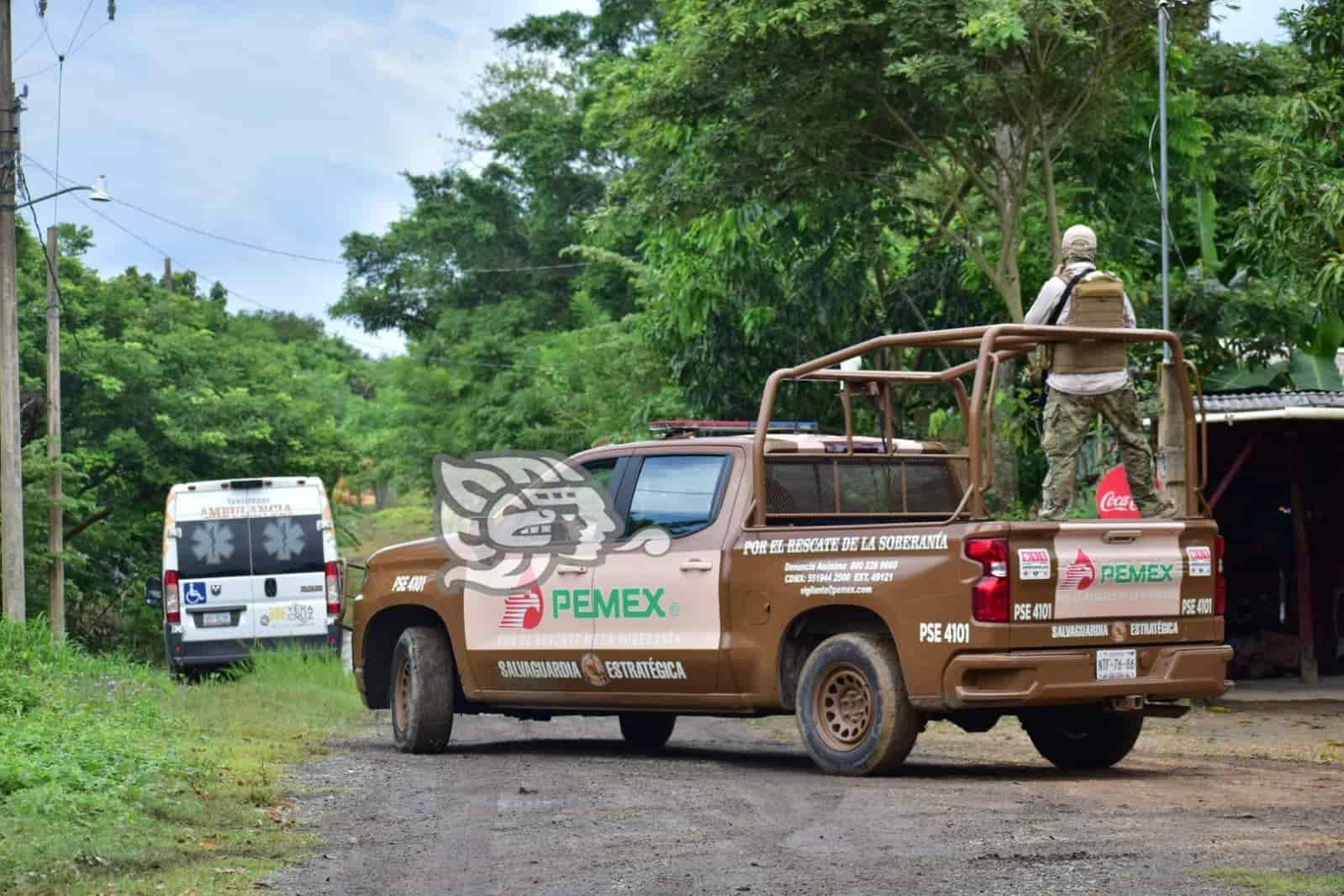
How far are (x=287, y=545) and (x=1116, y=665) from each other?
1363cm

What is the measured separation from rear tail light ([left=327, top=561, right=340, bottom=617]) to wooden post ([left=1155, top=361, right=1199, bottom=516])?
12.8 m

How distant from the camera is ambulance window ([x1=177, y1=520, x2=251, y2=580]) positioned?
21656 mm

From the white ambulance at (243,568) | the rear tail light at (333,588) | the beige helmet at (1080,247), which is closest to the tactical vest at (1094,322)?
the beige helmet at (1080,247)

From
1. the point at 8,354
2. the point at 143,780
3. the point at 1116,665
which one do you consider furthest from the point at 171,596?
the point at 1116,665

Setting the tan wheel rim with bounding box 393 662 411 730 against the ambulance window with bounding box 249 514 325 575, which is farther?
the ambulance window with bounding box 249 514 325 575

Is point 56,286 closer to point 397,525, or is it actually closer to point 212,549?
point 212,549

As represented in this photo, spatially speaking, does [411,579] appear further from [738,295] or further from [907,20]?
[738,295]

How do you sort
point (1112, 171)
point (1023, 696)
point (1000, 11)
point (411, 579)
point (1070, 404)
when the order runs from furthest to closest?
point (1112, 171)
point (1000, 11)
point (411, 579)
point (1070, 404)
point (1023, 696)

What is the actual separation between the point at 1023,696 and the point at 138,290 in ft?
109

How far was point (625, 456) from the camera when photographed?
1173cm

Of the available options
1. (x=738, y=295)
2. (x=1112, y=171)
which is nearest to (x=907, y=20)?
(x=1112, y=171)

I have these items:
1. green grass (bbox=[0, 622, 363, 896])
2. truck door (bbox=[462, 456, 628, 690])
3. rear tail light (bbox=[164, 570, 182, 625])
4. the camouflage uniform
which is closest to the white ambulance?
rear tail light (bbox=[164, 570, 182, 625])

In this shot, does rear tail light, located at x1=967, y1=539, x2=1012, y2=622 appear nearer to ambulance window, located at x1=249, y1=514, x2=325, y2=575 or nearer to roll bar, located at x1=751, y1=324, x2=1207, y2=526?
roll bar, located at x1=751, y1=324, x2=1207, y2=526

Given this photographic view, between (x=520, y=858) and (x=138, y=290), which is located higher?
(x=138, y=290)
